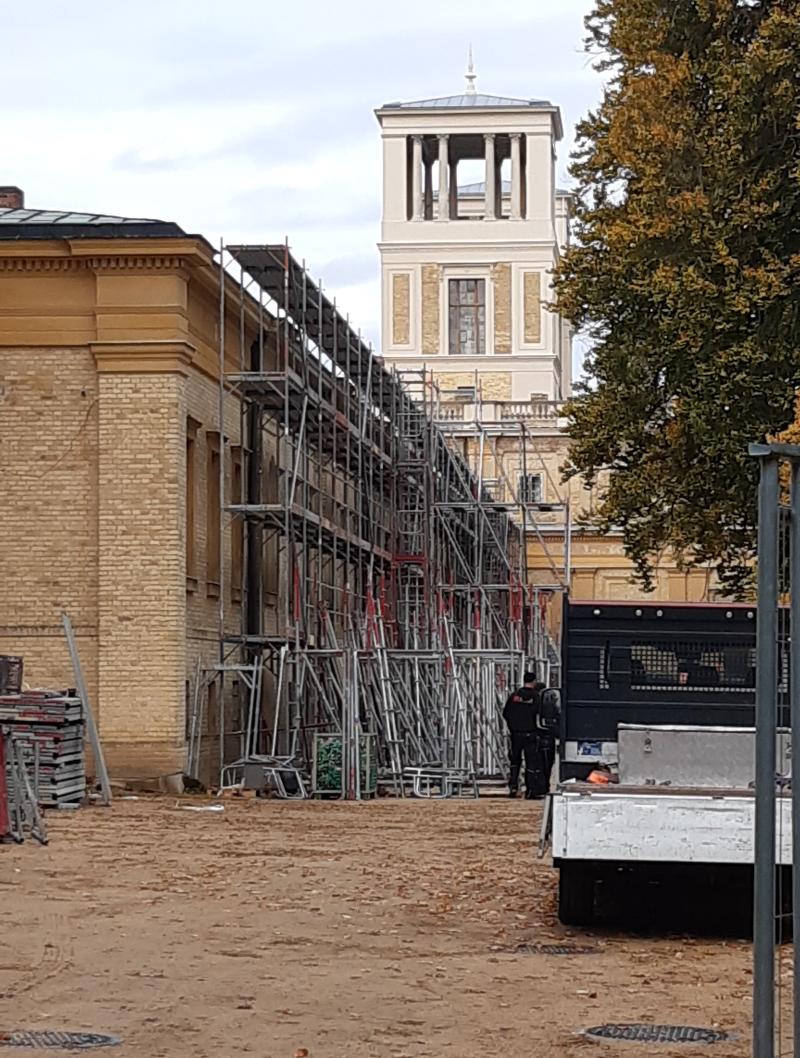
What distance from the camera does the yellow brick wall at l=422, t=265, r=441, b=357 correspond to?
333ft

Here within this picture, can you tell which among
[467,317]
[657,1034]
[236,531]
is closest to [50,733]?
[236,531]

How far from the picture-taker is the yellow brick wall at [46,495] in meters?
32.2

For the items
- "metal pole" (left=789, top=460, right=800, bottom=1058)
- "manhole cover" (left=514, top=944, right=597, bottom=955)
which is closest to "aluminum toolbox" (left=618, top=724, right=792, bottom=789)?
"manhole cover" (left=514, top=944, right=597, bottom=955)

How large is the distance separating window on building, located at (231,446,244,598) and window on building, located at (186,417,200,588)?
2.64 m

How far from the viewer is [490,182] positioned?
10650cm

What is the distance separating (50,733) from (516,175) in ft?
267

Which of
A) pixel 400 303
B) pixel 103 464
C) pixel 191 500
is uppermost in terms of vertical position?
pixel 400 303

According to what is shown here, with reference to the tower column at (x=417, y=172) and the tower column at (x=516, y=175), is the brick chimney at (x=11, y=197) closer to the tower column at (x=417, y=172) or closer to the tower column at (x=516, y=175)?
the tower column at (x=516, y=175)

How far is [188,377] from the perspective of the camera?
32.9m

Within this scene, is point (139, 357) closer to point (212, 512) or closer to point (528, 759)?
point (212, 512)

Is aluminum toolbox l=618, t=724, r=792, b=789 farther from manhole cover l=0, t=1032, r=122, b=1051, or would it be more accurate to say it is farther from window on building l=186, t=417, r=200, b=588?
window on building l=186, t=417, r=200, b=588

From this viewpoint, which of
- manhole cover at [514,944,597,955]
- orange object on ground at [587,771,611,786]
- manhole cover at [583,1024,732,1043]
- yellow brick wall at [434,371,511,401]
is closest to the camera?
manhole cover at [583,1024,732,1043]

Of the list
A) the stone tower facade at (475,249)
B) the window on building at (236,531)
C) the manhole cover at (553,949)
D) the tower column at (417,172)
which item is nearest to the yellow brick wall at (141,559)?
the window on building at (236,531)

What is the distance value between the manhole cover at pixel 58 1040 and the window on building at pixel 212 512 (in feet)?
80.6
